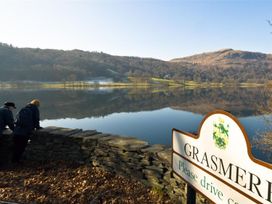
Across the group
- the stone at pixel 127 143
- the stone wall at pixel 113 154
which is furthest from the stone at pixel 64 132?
the stone at pixel 127 143

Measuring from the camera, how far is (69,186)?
21.8ft

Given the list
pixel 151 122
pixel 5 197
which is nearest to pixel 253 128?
pixel 151 122

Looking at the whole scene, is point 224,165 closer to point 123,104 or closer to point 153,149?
point 153,149

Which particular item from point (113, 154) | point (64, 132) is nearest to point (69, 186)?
point (113, 154)

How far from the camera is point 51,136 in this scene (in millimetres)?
8016

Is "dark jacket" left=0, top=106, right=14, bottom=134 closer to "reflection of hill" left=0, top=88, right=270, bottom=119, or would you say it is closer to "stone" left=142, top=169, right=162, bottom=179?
"stone" left=142, top=169, right=162, bottom=179

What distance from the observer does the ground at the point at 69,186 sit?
238 inches

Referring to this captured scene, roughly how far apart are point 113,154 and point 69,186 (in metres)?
1.31

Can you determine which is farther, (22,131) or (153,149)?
(22,131)

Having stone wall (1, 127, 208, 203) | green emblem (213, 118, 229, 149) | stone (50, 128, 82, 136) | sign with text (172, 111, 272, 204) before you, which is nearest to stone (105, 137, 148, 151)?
stone wall (1, 127, 208, 203)

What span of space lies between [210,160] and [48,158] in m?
6.03

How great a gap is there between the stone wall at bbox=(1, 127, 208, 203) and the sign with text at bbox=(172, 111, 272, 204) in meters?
1.79

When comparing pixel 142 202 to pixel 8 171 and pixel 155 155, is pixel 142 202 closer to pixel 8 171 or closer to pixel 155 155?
pixel 155 155

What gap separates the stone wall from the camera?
588 cm
